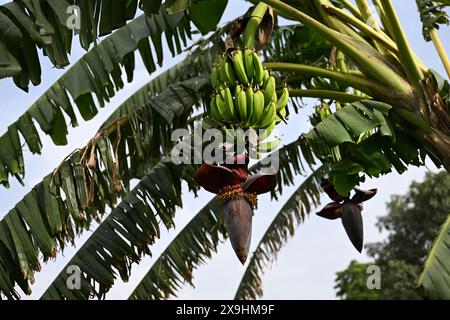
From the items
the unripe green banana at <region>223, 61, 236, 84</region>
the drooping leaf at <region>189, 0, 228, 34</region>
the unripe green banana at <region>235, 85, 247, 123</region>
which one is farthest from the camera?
the drooping leaf at <region>189, 0, 228, 34</region>

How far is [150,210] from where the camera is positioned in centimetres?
294

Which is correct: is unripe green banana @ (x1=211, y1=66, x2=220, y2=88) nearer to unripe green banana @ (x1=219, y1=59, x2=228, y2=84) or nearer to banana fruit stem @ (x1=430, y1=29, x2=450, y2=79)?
unripe green banana @ (x1=219, y1=59, x2=228, y2=84)

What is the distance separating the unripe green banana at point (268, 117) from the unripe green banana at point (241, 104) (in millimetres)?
68

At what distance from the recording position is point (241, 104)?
2.06 m

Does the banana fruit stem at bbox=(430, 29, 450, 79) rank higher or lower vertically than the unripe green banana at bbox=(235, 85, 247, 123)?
higher

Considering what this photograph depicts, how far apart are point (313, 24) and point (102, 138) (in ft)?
3.04

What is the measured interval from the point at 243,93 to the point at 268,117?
0.38 ft

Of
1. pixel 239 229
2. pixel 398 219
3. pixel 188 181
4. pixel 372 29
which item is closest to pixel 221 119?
pixel 239 229

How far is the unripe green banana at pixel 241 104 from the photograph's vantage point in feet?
6.77

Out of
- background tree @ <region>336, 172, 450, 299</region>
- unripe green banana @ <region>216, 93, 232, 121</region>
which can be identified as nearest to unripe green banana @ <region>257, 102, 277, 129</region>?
unripe green banana @ <region>216, 93, 232, 121</region>

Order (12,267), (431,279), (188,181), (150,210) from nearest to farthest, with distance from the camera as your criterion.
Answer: (431,279)
(12,267)
(150,210)
(188,181)

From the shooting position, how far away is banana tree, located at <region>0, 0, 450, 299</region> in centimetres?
227

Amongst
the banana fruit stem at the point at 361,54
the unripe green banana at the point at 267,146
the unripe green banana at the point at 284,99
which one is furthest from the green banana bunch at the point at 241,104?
the banana fruit stem at the point at 361,54
